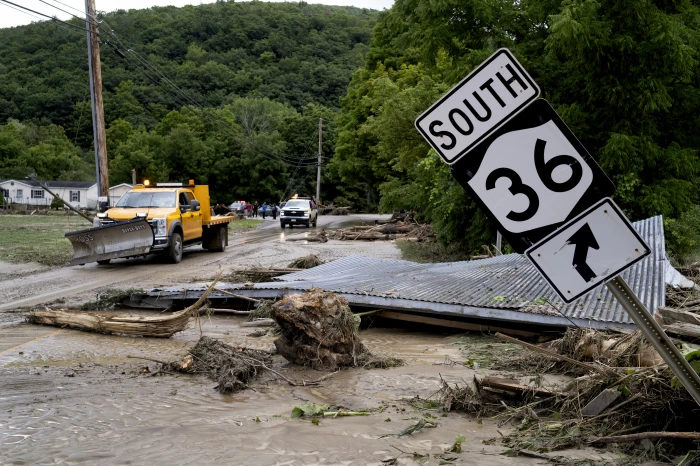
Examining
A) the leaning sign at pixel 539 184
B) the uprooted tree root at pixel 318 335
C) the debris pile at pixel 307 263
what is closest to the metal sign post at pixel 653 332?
the leaning sign at pixel 539 184

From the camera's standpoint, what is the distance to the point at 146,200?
776 inches

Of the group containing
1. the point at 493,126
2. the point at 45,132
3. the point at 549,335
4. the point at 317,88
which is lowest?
the point at 549,335

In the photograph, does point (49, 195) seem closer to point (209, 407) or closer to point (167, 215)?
point (167, 215)

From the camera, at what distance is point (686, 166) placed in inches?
639

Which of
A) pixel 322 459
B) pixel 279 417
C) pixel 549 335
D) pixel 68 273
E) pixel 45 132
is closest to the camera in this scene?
pixel 322 459

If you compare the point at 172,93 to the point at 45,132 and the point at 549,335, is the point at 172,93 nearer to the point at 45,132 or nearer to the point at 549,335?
the point at 45,132

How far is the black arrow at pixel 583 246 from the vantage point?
3.28 metres

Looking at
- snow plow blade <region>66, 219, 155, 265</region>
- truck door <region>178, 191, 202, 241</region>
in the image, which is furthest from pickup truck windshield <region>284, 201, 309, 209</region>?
snow plow blade <region>66, 219, 155, 265</region>

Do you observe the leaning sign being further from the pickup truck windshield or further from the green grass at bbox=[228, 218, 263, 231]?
the pickup truck windshield

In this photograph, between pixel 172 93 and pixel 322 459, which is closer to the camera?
→ pixel 322 459

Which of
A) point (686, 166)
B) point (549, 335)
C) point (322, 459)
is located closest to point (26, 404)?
point (322, 459)

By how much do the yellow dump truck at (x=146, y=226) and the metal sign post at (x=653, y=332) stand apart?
15616mm

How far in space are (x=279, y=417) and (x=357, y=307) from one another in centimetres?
475

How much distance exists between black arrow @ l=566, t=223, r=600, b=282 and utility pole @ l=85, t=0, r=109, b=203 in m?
20.0
